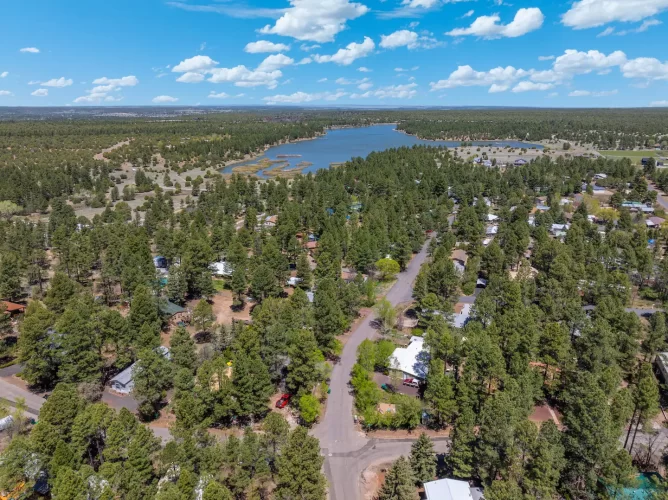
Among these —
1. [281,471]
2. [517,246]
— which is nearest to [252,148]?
[517,246]

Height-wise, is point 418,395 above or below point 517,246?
below

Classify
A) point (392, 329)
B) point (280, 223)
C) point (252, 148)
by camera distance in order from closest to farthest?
point (392, 329) < point (280, 223) < point (252, 148)

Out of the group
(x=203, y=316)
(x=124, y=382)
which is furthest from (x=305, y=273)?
(x=124, y=382)

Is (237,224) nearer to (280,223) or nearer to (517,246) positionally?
(280,223)

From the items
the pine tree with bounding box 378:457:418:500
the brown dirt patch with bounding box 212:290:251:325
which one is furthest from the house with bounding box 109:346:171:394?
the pine tree with bounding box 378:457:418:500

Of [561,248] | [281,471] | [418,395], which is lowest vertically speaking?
[418,395]

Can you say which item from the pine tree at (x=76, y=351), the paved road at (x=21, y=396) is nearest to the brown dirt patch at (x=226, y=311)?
the pine tree at (x=76, y=351)

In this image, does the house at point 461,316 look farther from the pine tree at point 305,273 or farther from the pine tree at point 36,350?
the pine tree at point 36,350

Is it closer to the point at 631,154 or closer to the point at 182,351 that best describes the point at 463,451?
the point at 182,351
